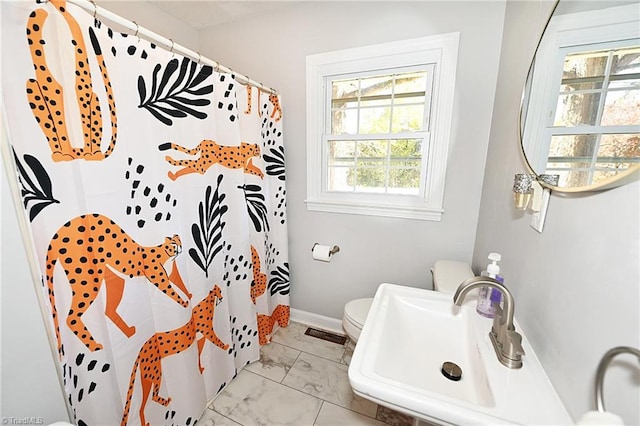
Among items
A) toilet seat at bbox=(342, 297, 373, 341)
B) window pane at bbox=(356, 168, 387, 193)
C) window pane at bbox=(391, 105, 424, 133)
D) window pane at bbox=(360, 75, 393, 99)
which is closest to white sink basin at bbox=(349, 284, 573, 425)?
toilet seat at bbox=(342, 297, 373, 341)

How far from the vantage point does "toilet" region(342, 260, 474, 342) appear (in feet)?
4.10

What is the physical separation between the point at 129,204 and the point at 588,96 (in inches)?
56.7

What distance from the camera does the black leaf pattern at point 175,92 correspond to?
38.3 inches

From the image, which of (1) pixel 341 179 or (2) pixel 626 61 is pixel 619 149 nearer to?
(2) pixel 626 61

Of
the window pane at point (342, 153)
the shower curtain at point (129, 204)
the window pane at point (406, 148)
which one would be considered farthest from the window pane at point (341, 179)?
the shower curtain at point (129, 204)

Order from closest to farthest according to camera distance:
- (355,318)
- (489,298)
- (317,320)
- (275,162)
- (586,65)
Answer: (586,65)
(489,298)
(355,318)
(275,162)
(317,320)

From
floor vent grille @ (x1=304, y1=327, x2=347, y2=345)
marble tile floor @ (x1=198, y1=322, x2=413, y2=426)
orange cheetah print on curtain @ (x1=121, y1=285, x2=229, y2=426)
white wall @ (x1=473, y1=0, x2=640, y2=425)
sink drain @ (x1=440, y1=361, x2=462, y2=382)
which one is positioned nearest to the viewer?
white wall @ (x1=473, y1=0, x2=640, y2=425)

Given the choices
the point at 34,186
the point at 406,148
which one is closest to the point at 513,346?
the point at 406,148

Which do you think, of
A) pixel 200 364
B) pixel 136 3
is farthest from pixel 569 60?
pixel 136 3

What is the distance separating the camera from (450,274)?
1.34 m

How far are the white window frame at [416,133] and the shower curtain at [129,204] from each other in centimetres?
47

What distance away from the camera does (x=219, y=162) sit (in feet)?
4.20

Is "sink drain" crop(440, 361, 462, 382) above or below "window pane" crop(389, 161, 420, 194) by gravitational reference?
below

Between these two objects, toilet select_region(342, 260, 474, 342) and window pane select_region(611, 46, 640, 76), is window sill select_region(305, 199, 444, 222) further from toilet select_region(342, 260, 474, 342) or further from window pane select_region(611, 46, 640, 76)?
window pane select_region(611, 46, 640, 76)
